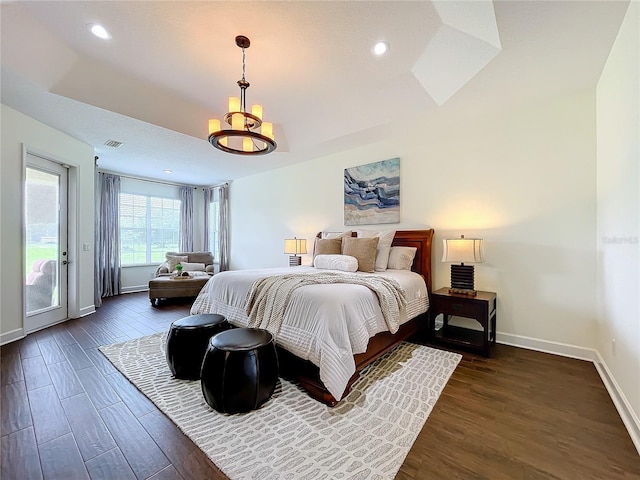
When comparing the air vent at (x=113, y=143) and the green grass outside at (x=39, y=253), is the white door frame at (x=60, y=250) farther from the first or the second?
the air vent at (x=113, y=143)

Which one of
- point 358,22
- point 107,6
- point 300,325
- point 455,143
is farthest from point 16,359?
point 455,143

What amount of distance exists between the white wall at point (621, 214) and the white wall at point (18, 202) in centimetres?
570

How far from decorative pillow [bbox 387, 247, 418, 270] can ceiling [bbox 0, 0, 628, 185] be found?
160 cm

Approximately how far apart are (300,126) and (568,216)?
3419 mm

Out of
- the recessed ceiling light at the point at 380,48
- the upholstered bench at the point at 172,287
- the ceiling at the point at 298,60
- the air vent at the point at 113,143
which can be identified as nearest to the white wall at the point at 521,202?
the ceiling at the point at 298,60

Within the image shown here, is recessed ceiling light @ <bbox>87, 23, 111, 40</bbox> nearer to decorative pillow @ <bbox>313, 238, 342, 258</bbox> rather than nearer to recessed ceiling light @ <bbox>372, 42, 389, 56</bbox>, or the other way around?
recessed ceiling light @ <bbox>372, 42, 389, 56</bbox>

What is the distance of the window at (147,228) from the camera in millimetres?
6238

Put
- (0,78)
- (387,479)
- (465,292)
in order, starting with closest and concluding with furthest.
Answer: (387,479)
(0,78)
(465,292)

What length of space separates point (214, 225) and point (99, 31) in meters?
5.38

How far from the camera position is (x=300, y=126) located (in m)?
3.99

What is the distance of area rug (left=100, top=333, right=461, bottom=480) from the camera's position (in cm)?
142

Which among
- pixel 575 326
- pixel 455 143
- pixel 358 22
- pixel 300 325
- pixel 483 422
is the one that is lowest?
pixel 483 422

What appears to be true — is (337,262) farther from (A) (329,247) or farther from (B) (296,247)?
(B) (296,247)

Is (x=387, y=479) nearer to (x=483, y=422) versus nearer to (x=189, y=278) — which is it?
(x=483, y=422)
